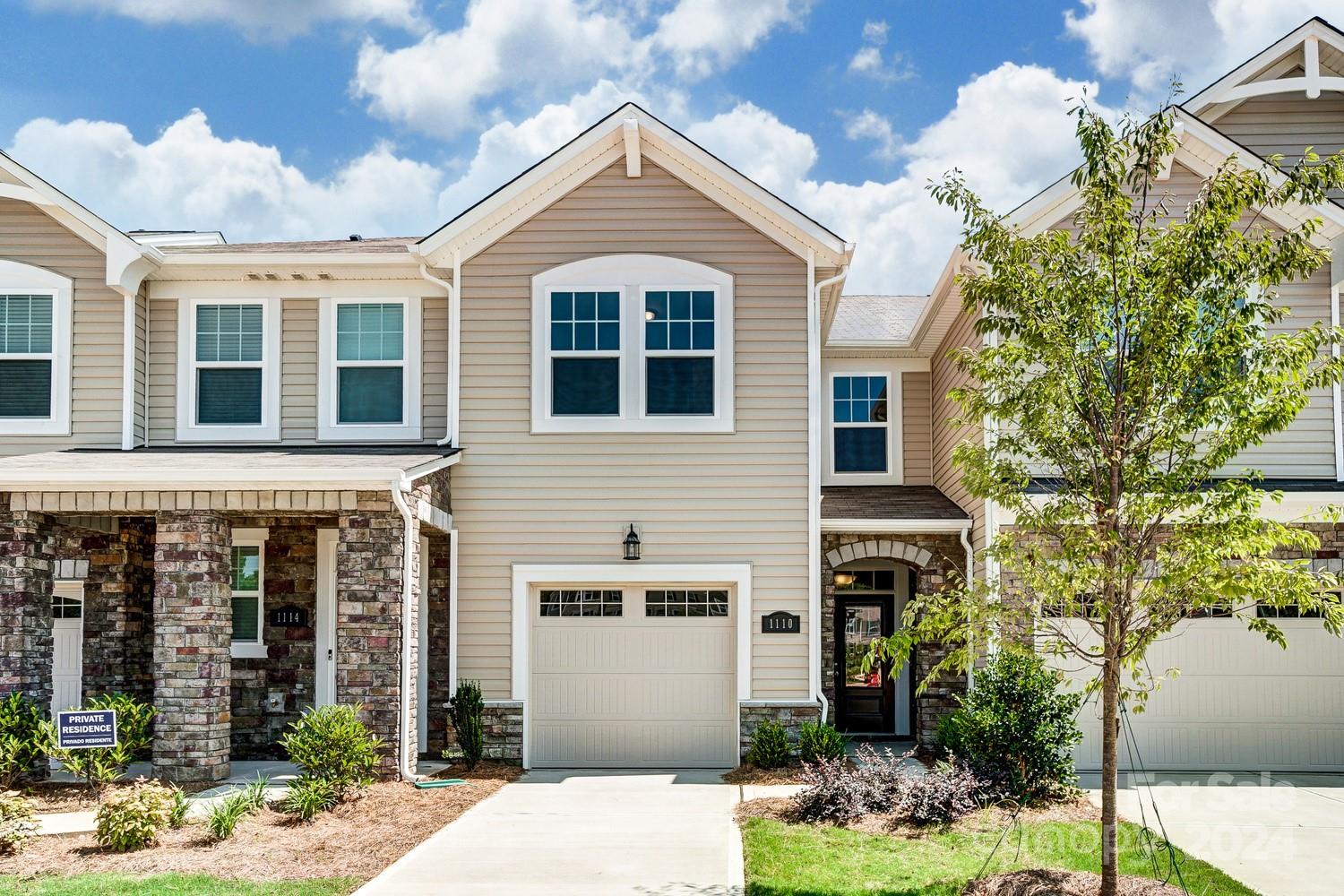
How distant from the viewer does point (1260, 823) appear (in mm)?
9805

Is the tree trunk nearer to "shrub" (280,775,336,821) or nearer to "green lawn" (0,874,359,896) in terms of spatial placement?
"green lawn" (0,874,359,896)

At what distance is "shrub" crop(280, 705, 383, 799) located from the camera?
10.1 meters

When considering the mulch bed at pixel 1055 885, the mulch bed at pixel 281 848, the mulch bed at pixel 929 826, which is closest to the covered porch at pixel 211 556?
the mulch bed at pixel 281 848

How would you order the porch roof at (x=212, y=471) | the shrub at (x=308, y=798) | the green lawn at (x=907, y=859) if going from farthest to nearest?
the porch roof at (x=212, y=471)
the shrub at (x=308, y=798)
the green lawn at (x=907, y=859)

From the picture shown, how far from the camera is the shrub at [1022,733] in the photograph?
10375mm

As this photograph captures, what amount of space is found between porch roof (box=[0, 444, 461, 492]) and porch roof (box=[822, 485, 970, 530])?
489cm

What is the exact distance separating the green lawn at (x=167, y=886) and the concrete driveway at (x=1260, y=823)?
19.8 feet

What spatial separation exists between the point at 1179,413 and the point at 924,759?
22.7ft

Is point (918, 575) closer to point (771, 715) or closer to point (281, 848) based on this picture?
point (771, 715)

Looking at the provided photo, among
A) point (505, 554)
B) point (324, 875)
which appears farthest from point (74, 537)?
point (324, 875)

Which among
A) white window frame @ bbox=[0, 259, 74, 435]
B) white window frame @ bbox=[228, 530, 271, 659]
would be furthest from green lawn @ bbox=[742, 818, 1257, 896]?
white window frame @ bbox=[0, 259, 74, 435]

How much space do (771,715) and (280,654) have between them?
5.47 metres

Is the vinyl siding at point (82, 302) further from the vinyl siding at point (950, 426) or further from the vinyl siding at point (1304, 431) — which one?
the vinyl siding at point (1304, 431)

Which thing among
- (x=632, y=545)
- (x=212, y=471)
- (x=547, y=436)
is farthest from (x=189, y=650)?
(x=632, y=545)
